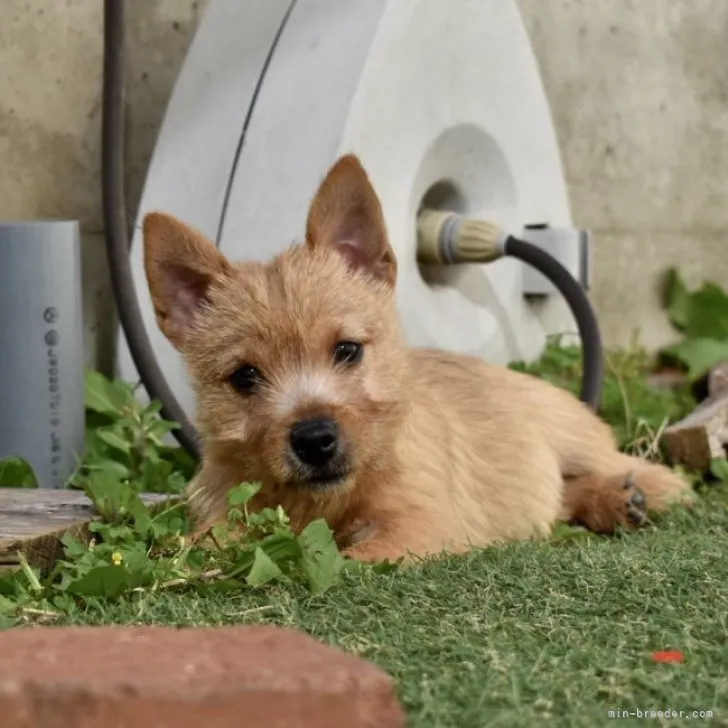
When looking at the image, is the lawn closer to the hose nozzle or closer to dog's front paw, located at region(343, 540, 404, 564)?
dog's front paw, located at region(343, 540, 404, 564)

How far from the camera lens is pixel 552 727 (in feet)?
4.30

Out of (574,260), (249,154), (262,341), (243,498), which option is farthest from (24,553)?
(574,260)

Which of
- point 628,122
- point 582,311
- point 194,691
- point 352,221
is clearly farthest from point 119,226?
point 628,122

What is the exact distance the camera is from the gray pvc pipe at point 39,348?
3051mm

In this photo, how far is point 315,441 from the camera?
2260mm

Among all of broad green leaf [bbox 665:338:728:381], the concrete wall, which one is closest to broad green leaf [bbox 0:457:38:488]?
the concrete wall

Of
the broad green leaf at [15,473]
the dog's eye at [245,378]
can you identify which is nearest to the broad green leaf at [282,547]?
the dog's eye at [245,378]

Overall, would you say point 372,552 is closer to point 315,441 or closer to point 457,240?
point 315,441

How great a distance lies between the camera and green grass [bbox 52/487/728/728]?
4.61ft

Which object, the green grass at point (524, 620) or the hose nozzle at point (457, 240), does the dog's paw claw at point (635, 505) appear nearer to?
the green grass at point (524, 620)

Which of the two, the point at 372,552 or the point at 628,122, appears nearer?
the point at 372,552

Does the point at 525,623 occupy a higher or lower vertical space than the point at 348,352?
lower

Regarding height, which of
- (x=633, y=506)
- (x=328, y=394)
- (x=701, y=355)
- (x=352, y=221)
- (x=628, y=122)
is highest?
(x=628, y=122)

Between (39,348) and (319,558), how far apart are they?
1.40m
